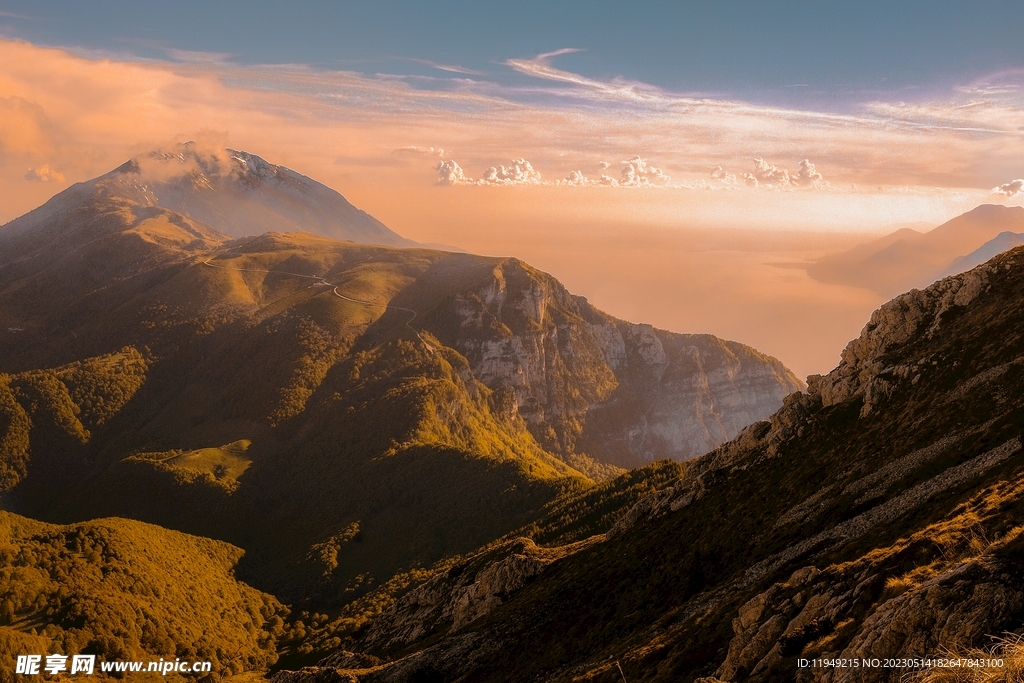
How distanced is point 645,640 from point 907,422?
4935cm

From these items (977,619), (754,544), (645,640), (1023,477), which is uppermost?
(1023,477)

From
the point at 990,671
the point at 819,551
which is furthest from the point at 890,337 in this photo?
the point at 990,671

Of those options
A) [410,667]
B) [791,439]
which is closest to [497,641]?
[410,667]

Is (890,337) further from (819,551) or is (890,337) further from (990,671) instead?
(990,671)

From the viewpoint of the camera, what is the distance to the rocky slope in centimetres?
4656

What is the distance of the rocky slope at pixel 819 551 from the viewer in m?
46.6

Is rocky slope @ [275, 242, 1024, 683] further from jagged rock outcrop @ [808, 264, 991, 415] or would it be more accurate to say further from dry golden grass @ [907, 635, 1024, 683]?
dry golden grass @ [907, 635, 1024, 683]

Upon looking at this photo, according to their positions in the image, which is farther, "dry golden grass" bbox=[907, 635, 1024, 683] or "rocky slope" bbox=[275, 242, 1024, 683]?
"rocky slope" bbox=[275, 242, 1024, 683]

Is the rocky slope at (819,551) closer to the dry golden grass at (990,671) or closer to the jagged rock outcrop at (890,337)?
the jagged rock outcrop at (890,337)

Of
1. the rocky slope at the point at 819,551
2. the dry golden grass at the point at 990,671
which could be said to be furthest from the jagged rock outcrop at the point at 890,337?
the dry golden grass at the point at 990,671

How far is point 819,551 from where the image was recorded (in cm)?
7162

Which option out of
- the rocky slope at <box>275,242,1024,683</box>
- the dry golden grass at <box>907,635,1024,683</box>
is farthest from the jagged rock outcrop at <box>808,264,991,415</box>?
the dry golden grass at <box>907,635,1024,683</box>

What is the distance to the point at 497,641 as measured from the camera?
337 ft

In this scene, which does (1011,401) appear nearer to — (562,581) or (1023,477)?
(1023,477)
